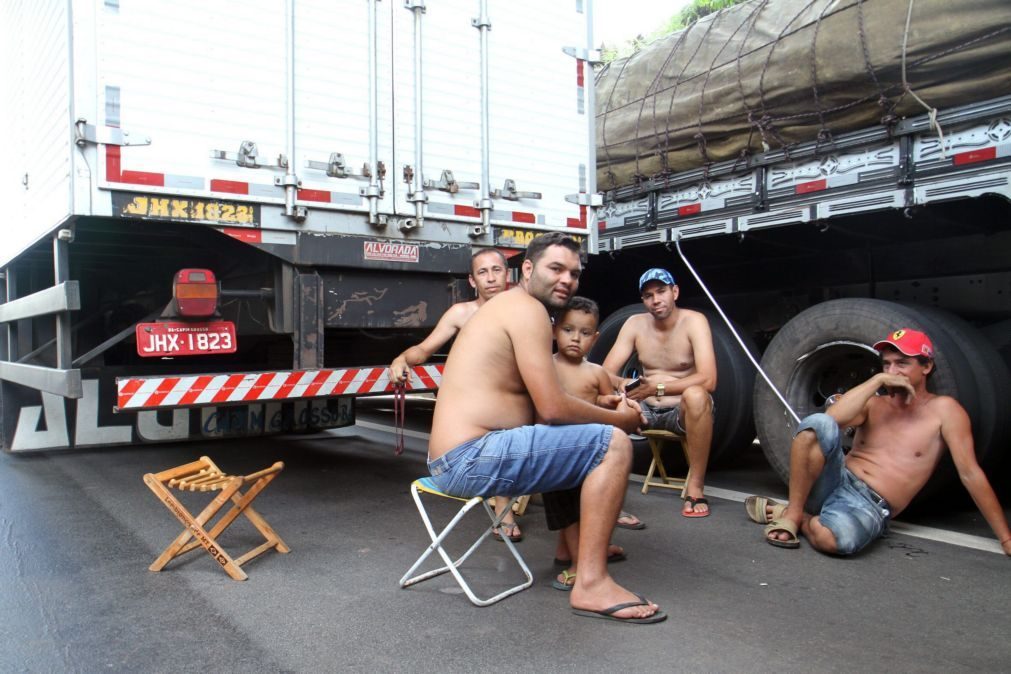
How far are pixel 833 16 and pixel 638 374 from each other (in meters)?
2.56

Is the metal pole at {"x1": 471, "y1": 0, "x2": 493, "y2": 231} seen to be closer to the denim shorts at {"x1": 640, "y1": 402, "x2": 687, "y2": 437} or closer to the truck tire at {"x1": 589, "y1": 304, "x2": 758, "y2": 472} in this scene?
the denim shorts at {"x1": 640, "y1": 402, "x2": 687, "y2": 437}

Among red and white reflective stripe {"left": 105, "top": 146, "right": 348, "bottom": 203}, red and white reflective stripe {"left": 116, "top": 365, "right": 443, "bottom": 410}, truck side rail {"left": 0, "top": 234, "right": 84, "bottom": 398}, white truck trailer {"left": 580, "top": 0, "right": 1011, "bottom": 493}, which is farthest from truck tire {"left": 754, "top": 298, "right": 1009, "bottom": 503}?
truck side rail {"left": 0, "top": 234, "right": 84, "bottom": 398}

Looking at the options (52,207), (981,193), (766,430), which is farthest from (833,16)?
(52,207)

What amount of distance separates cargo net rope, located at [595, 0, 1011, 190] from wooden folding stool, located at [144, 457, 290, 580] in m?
3.41

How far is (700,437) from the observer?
454cm

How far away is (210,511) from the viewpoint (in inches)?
131

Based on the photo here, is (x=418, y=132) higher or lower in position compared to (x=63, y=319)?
higher

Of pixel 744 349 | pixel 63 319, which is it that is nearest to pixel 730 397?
pixel 744 349

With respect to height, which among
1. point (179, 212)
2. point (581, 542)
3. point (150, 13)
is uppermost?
point (150, 13)

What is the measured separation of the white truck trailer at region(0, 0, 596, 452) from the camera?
3947mm

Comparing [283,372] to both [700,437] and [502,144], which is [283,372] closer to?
[502,144]

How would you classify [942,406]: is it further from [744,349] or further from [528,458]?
[528,458]

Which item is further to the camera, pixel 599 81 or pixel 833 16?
pixel 599 81

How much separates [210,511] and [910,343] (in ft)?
10.4
